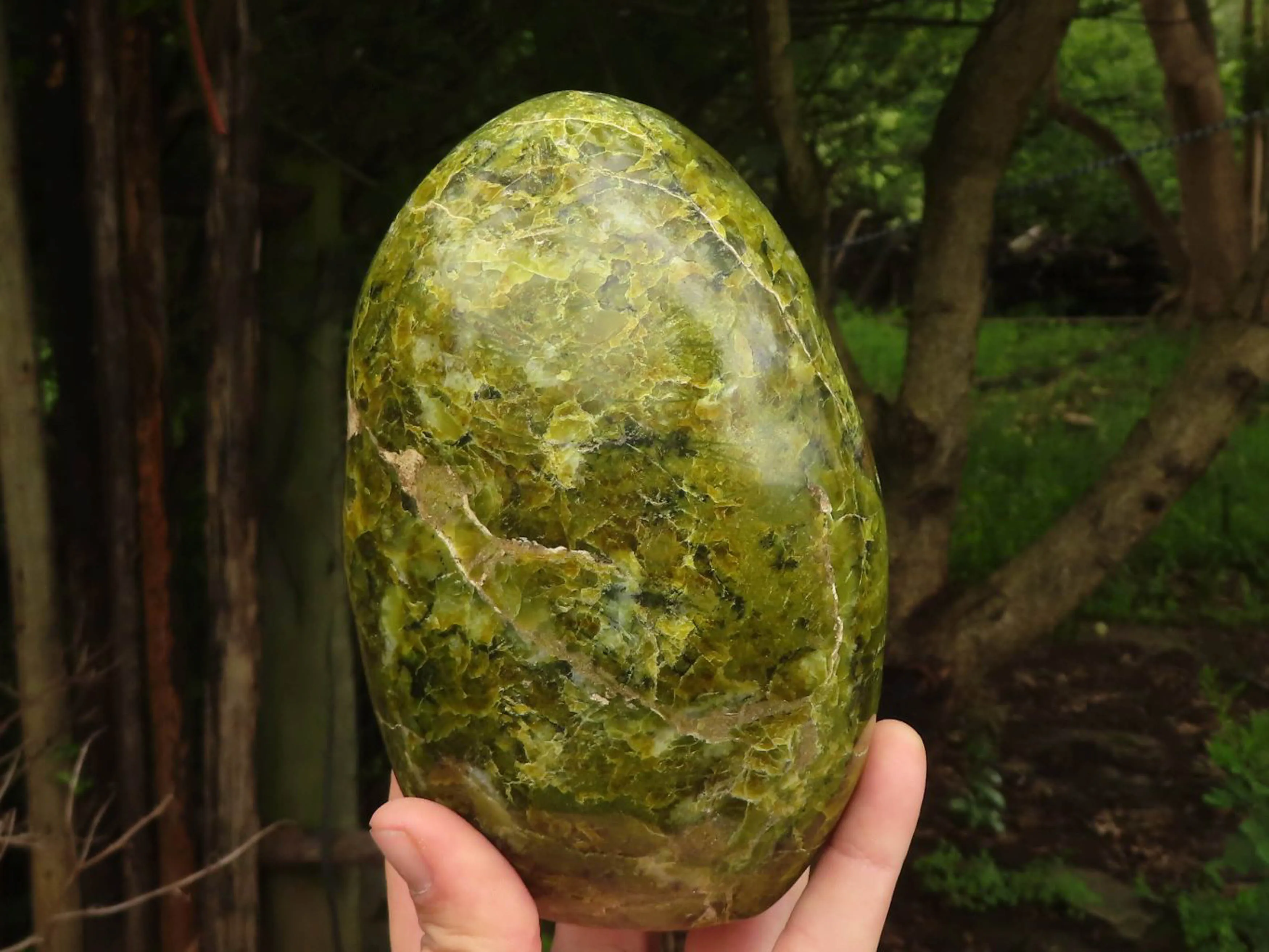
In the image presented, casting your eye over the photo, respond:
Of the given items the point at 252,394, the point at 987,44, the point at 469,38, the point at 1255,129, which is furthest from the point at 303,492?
the point at 1255,129

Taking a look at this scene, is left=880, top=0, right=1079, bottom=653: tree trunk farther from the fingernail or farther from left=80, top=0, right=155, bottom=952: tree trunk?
the fingernail

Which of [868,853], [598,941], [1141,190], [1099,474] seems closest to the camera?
[868,853]

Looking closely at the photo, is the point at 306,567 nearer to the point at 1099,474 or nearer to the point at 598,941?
the point at 598,941

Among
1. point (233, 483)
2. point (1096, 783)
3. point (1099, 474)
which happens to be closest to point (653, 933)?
point (233, 483)

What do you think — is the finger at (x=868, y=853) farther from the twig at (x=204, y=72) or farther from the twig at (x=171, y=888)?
the twig at (x=204, y=72)

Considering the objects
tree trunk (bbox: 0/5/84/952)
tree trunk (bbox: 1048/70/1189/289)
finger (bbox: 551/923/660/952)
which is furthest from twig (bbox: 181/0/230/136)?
tree trunk (bbox: 1048/70/1189/289)

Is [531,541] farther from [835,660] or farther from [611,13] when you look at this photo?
[611,13]

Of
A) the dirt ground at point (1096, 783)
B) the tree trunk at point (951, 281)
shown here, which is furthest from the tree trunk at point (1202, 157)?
the tree trunk at point (951, 281)
